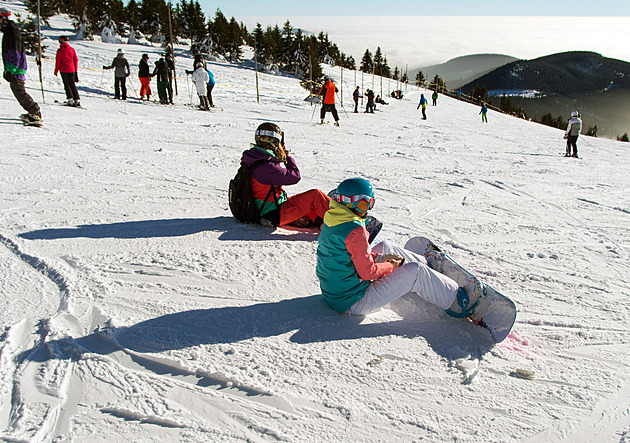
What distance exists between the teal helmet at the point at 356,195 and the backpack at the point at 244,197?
1.69 metres

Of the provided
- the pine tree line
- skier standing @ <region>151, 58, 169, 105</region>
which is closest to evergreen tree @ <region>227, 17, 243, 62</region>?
the pine tree line

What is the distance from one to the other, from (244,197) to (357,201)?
76.3 inches

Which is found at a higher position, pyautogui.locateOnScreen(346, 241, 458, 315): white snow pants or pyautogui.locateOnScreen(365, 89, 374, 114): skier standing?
pyautogui.locateOnScreen(365, 89, 374, 114): skier standing

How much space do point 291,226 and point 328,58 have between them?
222 feet

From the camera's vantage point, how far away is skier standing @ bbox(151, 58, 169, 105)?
13.7m

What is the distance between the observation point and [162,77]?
550 inches

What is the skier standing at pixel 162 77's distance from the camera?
538 inches

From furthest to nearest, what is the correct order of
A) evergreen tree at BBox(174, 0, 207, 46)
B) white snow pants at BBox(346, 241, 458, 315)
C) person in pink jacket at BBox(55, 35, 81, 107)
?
evergreen tree at BBox(174, 0, 207, 46)
person in pink jacket at BBox(55, 35, 81, 107)
white snow pants at BBox(346, 241, 458, 315)

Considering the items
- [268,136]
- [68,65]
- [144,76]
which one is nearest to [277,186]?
[268,136]

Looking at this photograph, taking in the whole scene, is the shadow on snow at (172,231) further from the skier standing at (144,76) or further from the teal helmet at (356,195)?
the skier standing at (144,76)

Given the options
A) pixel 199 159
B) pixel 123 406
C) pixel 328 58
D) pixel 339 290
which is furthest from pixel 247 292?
pixel 328 58

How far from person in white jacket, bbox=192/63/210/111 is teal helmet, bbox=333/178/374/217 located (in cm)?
1242

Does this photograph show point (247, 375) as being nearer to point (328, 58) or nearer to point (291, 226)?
point (291, 226)

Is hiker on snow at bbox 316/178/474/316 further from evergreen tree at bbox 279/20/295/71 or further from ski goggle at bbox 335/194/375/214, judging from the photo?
evergreen tree at bbox 279/20/295/71
